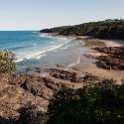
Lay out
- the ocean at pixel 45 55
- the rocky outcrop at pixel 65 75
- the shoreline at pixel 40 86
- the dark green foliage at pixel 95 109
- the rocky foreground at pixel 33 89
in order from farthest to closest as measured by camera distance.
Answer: the ocean at pixel 45 55
the rocky outcrop at pixel 65 75
the shoreline at pixel 40 86
the rocky foreground at pixel 33 89
the dark green foliage at pixel 95 109

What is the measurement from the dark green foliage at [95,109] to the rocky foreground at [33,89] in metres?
3.06

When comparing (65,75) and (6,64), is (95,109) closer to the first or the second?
(6,64)

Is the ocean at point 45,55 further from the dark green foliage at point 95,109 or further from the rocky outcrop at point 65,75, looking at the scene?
the dark green foliage at point 95,109

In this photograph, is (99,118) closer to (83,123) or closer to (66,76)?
(83,123)

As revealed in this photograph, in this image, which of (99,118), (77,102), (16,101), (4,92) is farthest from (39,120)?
(16,101)

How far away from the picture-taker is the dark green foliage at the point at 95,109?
11.4m

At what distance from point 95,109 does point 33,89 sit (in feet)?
40.7

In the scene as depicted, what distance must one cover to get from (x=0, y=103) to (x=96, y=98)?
6477 millimetres

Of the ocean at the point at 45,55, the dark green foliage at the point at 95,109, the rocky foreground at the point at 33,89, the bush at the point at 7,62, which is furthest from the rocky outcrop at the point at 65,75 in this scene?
the dark green foliage at the point at 95,109

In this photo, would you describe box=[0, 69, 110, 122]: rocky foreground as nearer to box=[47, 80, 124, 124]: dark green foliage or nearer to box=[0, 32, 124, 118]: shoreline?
box=[0, 32, 124, 118]: shoreline

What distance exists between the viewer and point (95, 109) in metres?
12.0

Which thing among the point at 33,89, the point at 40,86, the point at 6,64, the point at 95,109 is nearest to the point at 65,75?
the point at 40,86

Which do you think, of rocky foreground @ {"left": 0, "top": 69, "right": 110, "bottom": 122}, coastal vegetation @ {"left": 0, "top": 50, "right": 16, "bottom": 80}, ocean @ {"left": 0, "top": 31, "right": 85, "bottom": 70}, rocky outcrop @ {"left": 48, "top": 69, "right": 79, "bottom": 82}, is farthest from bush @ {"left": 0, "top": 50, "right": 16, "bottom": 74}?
rocky outcrop @ {"left": 48, "top": 69, "right": 79, "bottom": 82}

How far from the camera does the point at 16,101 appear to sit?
20203 millimetres
